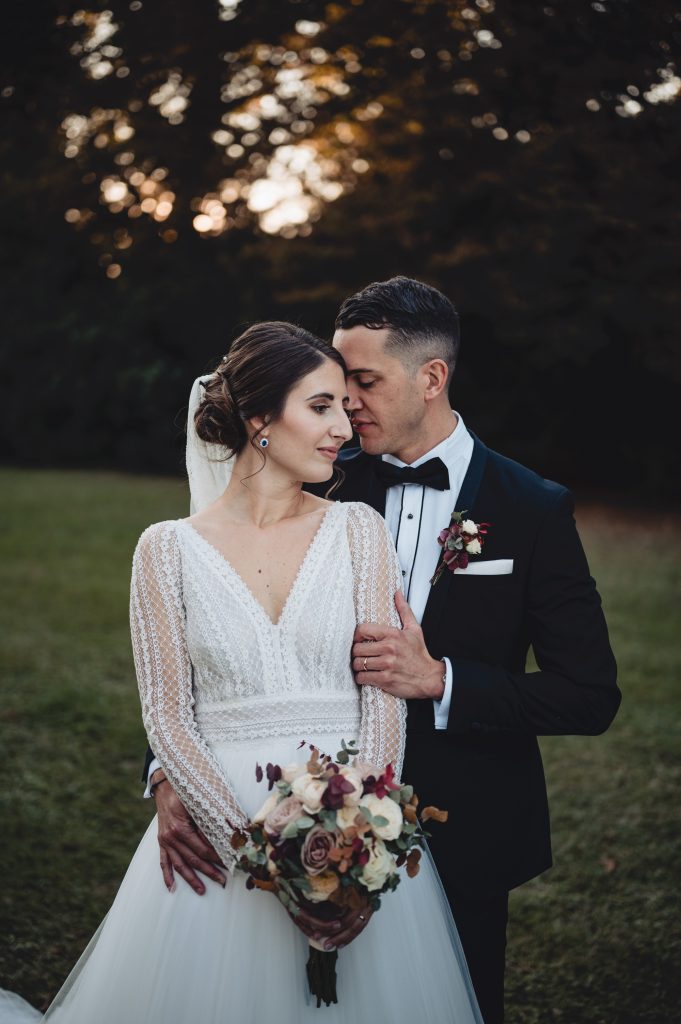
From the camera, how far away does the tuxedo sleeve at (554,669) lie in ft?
8.68

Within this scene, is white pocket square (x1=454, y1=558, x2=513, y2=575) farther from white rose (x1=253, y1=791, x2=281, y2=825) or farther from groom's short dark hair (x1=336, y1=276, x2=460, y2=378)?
white rose (x1=253, y1=791, x2=281, y2=825)

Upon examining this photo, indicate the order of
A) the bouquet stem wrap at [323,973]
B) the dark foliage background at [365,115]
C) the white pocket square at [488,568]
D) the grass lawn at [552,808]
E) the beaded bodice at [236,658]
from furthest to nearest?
the grass lawn at [552,808] < the dark foliage background at [365,115] < the white pocket square at [488,568] < the beaded bodice at [236,658] < the bouquet stem wrap at [323,973]

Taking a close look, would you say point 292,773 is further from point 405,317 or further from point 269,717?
point 405,317

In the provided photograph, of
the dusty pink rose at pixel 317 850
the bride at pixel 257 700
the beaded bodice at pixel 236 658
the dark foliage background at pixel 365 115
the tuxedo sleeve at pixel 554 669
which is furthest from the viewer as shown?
the dark foliage background at pixel 365 115

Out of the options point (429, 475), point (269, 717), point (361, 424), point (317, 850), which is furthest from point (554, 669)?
point (317, 850)

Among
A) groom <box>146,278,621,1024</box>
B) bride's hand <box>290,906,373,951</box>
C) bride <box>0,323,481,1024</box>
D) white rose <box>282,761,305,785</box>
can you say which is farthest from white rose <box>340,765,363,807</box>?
groom <box>146,278,621,1024</box>

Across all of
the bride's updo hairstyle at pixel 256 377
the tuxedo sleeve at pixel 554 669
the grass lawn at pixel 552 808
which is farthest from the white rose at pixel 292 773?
the grass lawn at pixel 552 808

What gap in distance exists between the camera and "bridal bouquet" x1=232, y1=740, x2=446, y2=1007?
1965 millimetres

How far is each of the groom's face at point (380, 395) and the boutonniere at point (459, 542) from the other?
15.2 inches

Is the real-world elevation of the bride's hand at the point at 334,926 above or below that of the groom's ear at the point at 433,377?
below

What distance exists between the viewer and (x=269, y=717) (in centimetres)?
253

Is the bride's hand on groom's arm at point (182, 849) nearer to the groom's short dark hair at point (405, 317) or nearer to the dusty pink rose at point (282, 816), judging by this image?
the dusty pink rose at point (282, 816)

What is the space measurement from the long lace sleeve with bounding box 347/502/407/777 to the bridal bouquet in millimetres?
373

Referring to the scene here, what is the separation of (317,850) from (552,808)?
4033mm
